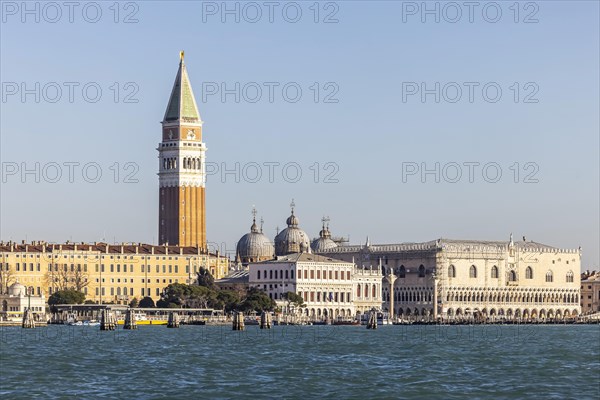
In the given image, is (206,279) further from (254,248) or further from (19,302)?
(254,248)

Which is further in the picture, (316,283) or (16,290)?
(316,283)

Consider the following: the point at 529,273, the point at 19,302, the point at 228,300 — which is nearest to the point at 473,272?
the point at 529,273

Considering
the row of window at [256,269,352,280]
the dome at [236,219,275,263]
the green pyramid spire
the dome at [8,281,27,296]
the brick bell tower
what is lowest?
the dome at [8,281,27,296]

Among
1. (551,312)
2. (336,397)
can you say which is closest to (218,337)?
(336,397)

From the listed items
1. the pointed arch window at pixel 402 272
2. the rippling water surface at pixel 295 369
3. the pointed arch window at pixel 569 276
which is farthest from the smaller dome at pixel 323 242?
the rippling water surface at pixel 295 369

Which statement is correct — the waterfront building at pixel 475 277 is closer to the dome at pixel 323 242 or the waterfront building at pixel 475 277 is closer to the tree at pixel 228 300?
the dome at pixel 323 242

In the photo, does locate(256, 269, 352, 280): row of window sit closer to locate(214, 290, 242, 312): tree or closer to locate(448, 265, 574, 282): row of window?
locate(214, 290, 242, 312): tree

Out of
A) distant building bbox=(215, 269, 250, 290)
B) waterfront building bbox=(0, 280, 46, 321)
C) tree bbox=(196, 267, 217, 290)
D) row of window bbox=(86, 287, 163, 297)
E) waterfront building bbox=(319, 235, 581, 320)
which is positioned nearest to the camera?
waterfront building bbox=(0, 280, 46, 321)

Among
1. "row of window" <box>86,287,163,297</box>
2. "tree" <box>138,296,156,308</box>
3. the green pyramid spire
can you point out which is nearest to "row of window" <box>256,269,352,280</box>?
"row of window" <box>86,287,163,297</box>
